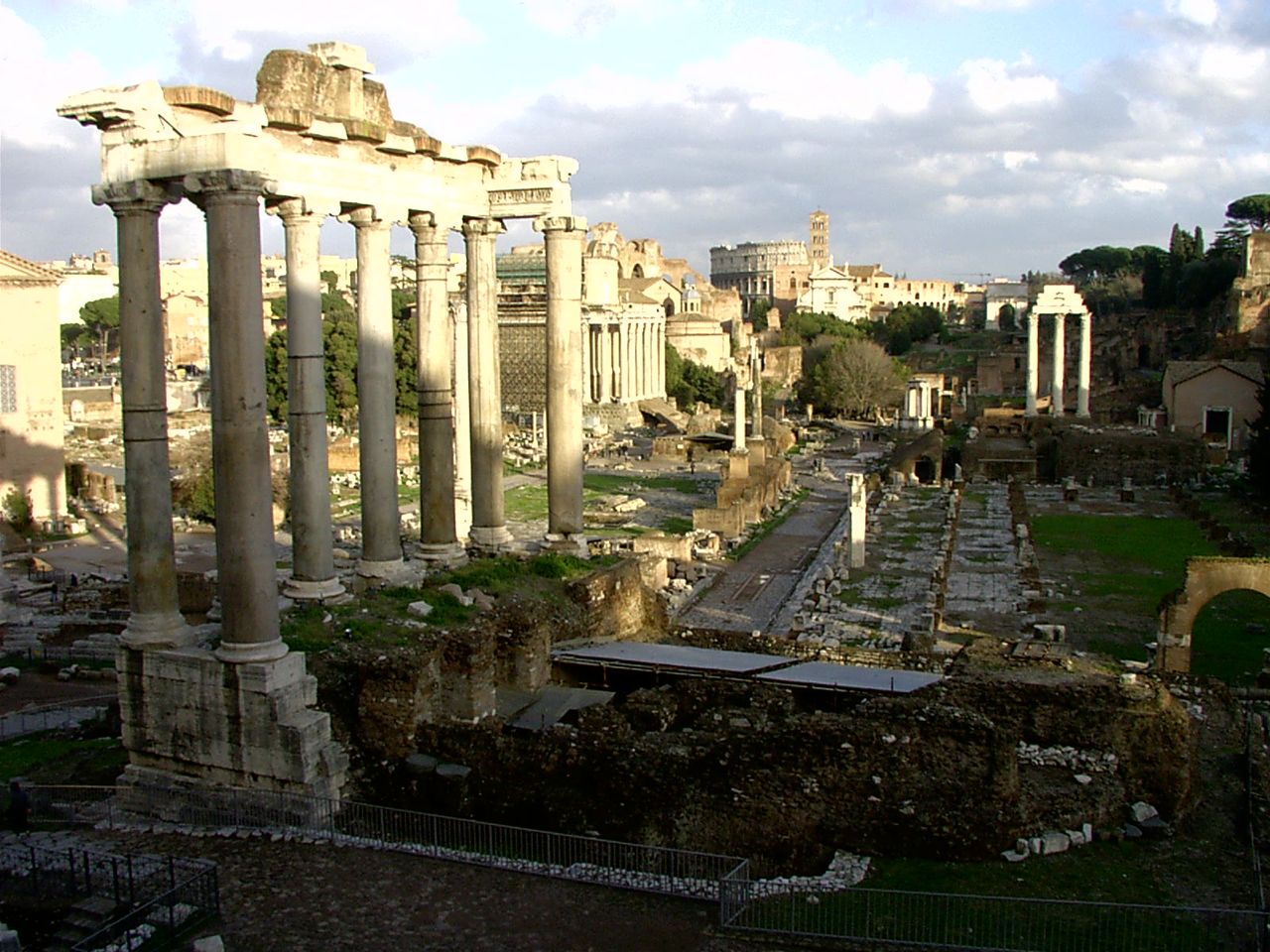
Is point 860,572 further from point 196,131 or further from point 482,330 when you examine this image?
point 196,131

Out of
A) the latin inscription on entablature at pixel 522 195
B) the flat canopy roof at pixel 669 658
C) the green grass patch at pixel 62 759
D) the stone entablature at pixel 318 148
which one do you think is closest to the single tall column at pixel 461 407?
the latin inscription on entablature at pixel 522 195

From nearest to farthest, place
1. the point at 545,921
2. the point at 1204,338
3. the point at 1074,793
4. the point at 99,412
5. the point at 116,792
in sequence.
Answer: the point at 545,921
the point at 1074,793
the point at 116,792
the point at 99,412
the point at 1204,338

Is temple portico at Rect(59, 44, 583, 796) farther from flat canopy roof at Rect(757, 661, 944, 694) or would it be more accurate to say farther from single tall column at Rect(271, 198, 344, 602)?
flat canopy roof at Rect(757, 661, 944, 694)

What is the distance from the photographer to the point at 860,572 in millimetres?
31156

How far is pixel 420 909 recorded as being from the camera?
951 centimetres

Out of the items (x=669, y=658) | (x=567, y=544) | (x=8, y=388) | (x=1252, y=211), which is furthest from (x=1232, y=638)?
(x=1252, y=211)

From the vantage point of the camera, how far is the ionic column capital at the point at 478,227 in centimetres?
1677

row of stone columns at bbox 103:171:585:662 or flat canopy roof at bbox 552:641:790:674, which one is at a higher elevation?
row of stone columns at bbox 103:171:585:662

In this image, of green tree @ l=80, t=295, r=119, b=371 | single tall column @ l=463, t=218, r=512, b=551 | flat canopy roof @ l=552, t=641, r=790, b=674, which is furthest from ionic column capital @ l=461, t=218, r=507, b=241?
green tree @ l=80, t=295, r=119, b=371

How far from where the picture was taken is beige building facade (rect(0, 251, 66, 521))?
3744 centimetres

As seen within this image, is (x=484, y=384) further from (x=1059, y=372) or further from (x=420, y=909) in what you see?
(x=1059, y=372)

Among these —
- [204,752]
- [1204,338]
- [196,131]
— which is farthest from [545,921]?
[1204,338]

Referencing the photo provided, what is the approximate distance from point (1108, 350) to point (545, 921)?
87.7m

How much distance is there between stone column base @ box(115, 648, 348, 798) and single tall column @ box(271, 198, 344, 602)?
7.76ft
